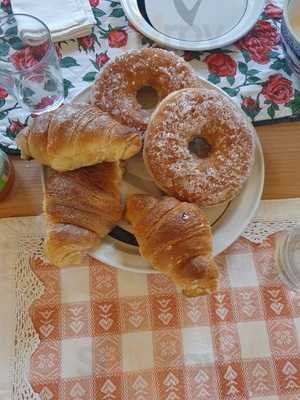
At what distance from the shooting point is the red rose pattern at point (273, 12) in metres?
1.06

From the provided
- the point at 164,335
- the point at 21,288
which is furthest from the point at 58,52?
the point at 164,335

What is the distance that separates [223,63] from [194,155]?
241mm

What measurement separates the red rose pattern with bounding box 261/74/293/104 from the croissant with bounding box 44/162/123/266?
378mm

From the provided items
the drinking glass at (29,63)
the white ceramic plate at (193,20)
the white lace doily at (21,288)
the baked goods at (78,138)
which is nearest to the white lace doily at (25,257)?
the white lace doily at (21,288)

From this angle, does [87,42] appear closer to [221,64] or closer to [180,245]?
[221,64]

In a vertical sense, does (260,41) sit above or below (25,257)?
above

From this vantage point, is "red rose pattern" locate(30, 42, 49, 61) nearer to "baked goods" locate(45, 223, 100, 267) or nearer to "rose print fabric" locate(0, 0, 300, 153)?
"rose print fabric" locate(0, 0, 300, 153)

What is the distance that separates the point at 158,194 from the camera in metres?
0.93

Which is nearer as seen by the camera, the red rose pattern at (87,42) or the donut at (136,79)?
the donut at (136,79)

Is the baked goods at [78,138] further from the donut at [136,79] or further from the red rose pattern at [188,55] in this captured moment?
the red rose pattern at [188,55]

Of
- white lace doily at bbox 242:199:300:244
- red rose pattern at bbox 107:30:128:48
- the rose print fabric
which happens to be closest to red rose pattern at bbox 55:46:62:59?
the rose print fabric

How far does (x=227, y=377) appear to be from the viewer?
0.83m

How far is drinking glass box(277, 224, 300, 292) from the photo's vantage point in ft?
2.93

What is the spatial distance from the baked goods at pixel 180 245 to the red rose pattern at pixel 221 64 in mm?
347
